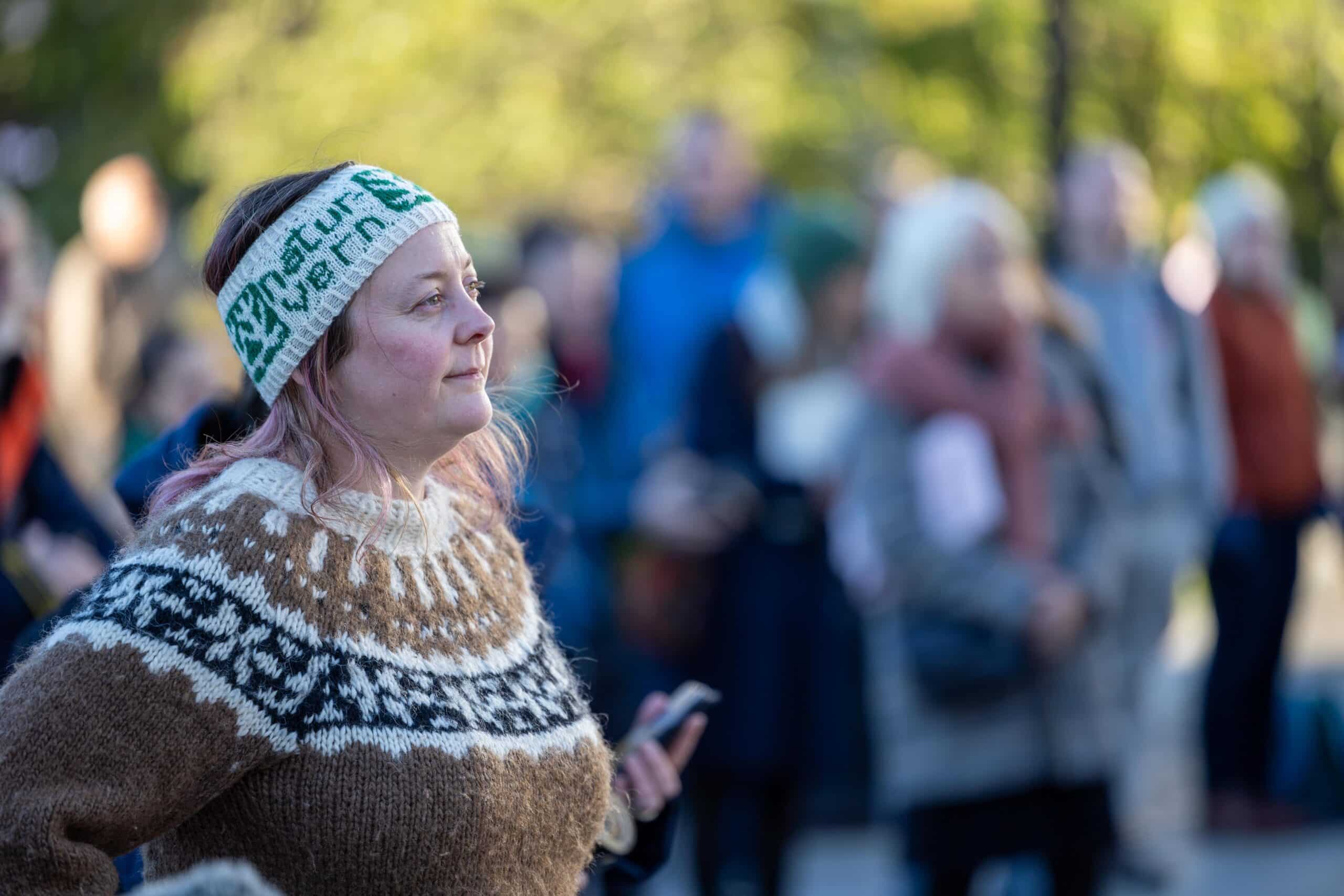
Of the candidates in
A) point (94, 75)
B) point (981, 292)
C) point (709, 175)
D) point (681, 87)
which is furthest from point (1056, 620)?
point (94, 75)

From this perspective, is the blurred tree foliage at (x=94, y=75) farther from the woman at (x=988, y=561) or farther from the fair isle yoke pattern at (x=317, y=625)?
the fair isle yoke pattern at (x=317, y=625)

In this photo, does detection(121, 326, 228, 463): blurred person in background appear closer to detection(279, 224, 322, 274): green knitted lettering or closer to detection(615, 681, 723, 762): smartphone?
detection(615, 681, 723, 762): smartphone

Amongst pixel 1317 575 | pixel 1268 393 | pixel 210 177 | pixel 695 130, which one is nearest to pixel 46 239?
pixel 210 177

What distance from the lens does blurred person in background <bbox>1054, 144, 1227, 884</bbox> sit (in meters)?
6.00

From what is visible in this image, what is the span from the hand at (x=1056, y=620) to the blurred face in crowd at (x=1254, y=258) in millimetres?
2814

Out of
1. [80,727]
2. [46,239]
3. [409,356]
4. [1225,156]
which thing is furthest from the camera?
[46,239]

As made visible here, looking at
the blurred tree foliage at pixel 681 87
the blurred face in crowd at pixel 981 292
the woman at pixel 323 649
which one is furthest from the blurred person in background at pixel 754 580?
the blurred tree foliage at pixel 681 87

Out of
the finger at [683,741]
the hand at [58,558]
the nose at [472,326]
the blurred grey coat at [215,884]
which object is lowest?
the finger at [683,741]

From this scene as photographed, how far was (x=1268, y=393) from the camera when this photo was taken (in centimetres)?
665

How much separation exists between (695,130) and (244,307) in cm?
531

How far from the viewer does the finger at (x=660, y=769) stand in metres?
2.50

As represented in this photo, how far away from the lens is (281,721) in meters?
1.77

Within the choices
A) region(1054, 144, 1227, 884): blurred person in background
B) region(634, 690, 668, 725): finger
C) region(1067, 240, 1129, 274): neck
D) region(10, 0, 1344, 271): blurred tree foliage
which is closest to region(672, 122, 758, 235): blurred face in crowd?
region(1054, 144, 1227, 884): blurred person in background

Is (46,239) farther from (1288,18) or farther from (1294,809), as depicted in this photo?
(1294,809)
